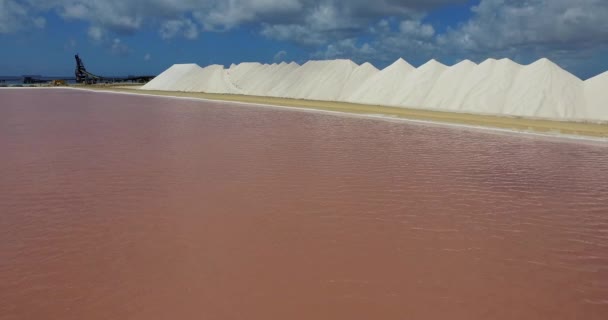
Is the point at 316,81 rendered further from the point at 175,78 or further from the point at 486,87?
the point at 175,78

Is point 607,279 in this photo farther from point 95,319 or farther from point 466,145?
point 466,145

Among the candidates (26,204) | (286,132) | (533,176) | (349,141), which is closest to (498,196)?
(533,176)

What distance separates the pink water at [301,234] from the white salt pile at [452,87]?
1172 cm

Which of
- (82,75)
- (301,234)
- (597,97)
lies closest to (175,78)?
(82,75)

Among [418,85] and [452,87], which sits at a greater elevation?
[418,85]

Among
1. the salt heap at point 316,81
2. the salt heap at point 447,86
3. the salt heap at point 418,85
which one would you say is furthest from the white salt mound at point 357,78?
the salt heap at point 447,86

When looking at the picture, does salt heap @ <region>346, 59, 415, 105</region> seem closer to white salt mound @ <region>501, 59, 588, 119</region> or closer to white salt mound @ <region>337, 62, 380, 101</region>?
white salt mound @ <region>337, 62, 380, 101</region>

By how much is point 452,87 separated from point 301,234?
26.8m

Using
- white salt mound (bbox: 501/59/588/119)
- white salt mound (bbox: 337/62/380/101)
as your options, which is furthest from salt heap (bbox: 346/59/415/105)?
white salt mound (bbox: 501/59/588/119)

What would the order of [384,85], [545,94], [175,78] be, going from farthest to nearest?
[175,78]
[384,85]
[545,94]

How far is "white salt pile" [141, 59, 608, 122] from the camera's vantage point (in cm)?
2462

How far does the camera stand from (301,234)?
6902 mm

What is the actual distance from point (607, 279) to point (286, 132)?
14.7m

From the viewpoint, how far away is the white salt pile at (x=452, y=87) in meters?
24.6
